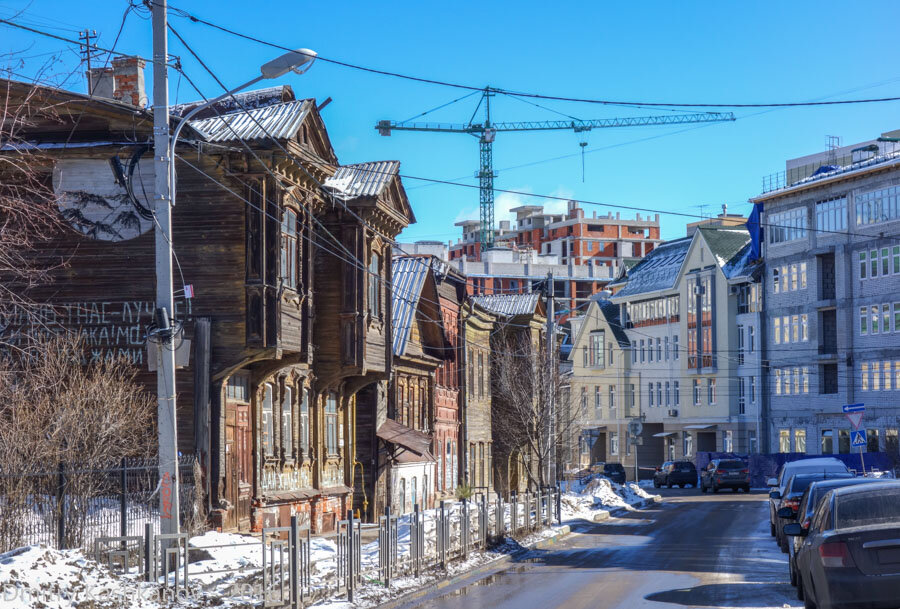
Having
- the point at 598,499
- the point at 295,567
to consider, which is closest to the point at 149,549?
the point at 295,567

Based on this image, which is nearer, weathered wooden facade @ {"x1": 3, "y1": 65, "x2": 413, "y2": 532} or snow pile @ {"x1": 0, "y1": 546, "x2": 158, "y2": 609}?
snow pile @ {"x1": 0, "y1": 546, "x2": 158, "y2": 609}

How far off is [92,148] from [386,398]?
613 inches

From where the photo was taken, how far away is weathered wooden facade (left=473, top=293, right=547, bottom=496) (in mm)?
56031

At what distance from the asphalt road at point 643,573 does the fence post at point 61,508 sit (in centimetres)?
513

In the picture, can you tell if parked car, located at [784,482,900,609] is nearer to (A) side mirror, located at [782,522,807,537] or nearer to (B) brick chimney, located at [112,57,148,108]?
(A) side mirror, located at [782,522,807,537]

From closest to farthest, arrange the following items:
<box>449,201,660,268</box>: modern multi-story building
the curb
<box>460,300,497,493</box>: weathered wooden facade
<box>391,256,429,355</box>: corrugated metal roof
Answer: the curb, <box>391,256,429,355</box>: corrugated metal roof, <box>460,300,497,493</box>: weathered wooden facade, <box>449,201,660,268</box>: modern multi-story building

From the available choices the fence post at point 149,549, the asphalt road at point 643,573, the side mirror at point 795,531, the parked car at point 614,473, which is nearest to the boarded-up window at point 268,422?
the asphalt road at point 643,573

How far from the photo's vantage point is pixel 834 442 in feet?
232

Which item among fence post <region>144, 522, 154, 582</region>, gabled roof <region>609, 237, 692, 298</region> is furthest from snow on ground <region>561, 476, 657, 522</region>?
gabled roof <region>609, 237, 692, 298</region>

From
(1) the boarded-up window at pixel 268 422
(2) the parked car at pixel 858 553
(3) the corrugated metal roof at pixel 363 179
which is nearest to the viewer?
(2) the parked car at pixel 858 553

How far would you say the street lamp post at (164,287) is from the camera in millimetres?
16688

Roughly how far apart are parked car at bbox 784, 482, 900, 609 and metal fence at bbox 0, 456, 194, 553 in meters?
8.47

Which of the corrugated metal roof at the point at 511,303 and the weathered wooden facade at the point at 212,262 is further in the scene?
the corrugated metal roof at the point at 511,303

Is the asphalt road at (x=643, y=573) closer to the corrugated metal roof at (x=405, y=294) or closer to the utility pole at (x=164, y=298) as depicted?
the utility pole at (x=164, y=298)
